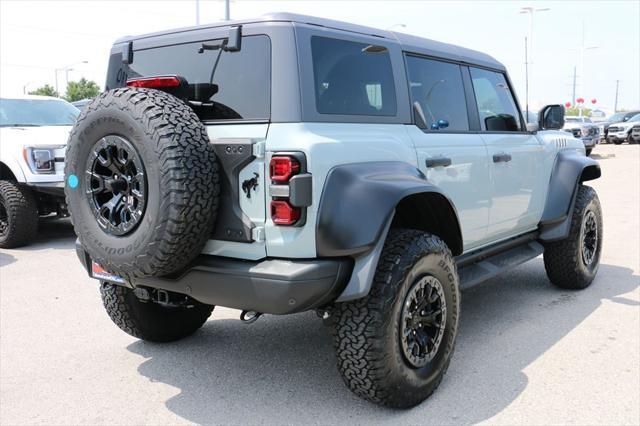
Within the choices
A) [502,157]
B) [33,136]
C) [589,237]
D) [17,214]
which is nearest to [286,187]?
[502,157]

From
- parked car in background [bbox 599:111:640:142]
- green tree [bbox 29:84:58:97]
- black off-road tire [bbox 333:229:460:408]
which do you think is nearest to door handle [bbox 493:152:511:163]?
black off-road tire [bbox 333:229:460:408]

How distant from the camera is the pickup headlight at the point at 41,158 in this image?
784cm

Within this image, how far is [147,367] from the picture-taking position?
3.97 metres

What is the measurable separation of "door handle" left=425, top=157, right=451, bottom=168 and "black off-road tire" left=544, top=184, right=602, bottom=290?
2.14 metres

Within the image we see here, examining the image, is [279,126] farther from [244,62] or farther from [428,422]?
[428,422]

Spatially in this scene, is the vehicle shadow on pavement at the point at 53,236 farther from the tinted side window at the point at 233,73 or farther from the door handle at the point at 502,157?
the door handle at the point at 502,157

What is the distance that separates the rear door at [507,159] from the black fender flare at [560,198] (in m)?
0.10

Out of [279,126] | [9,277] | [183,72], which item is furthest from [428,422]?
[9,277]

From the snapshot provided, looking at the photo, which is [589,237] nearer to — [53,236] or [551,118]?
[551,118]

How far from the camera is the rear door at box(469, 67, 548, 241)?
14.9 ft

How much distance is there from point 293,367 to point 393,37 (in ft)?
6.97

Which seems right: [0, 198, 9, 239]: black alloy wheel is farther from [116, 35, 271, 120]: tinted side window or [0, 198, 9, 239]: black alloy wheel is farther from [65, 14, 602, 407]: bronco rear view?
[116, 35, 271, 120]: tinted side window

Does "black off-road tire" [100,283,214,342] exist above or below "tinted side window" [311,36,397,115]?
below

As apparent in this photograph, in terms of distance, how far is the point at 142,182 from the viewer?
2.90 m
